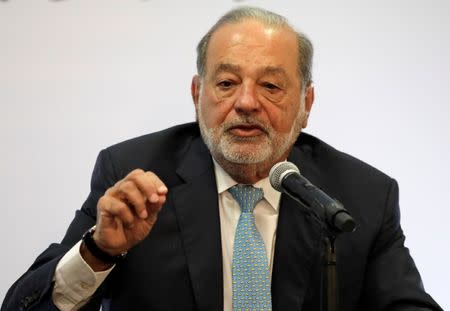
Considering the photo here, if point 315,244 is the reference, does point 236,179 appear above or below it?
above

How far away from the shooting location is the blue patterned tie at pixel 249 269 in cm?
210

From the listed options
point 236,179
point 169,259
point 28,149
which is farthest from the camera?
point 28,149

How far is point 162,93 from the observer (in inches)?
109

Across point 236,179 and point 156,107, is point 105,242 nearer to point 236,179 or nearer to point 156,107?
point 236,179

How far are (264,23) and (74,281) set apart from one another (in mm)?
1027

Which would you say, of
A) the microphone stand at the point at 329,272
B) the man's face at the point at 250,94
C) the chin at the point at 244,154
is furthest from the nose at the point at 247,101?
the microphone stand at the point at 329,272

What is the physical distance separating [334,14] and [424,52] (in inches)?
16.4

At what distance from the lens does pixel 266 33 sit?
2.28 meters

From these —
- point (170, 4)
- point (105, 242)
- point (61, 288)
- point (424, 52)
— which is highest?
point (170, 4)

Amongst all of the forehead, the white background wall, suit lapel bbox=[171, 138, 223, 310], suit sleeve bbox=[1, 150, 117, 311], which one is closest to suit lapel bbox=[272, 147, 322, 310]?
suit lapel bbox=[171, 138, 223, 310]

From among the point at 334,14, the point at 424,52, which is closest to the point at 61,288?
the point at 334,14

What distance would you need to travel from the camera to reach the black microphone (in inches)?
57.2

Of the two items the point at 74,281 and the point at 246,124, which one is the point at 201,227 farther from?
the point at 74,281

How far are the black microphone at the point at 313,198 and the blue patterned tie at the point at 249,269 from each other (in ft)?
1.69
